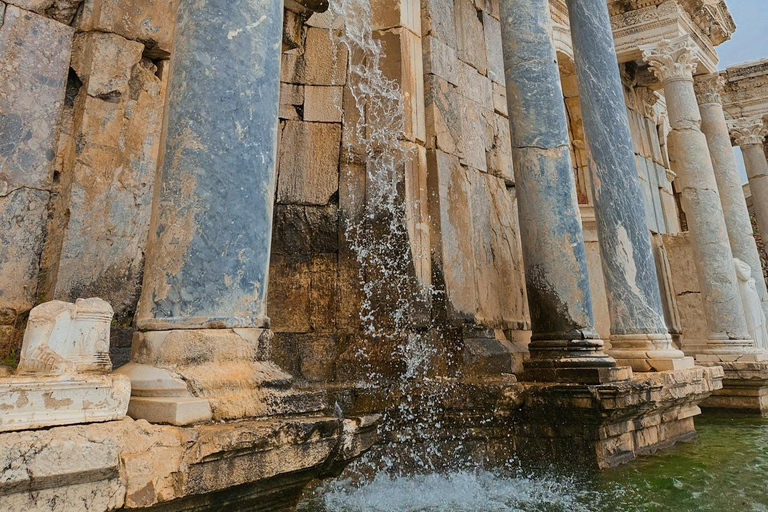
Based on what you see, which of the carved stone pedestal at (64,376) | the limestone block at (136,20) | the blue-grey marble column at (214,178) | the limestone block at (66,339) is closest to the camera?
the carved stone pedestal at (64,376)

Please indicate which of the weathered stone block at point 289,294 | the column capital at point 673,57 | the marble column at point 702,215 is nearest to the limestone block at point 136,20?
the weathered stone block at point 289,294

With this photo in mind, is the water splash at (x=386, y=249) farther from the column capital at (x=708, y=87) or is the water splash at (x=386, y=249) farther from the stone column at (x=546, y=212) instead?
the column capital at (x=708, y=87)

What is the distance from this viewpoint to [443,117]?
5.42m

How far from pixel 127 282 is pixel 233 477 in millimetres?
2158

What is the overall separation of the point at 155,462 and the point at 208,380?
1.37 feet

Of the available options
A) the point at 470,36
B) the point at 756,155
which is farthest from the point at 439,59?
the point at 756,155

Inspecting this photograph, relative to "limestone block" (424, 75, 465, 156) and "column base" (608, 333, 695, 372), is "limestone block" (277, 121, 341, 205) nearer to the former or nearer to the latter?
"limestone block" (424, 75, 465, 156)

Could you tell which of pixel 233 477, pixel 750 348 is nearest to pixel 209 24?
pixel 233 477

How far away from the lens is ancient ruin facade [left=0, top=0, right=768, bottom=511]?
2.07 meters

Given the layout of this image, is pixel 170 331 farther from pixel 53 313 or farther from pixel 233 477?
pixel 233 477

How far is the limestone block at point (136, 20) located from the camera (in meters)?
3.74

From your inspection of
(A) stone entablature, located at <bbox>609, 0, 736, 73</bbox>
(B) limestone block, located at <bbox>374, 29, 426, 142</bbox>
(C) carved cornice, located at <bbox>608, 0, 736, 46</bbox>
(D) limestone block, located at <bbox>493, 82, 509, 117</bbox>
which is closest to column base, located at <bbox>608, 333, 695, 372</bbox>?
(B) limestone block, located at <bbox>374, 29, 426, 142</bbox>

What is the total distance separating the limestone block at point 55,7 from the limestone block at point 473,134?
146 inches

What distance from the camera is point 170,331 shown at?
89.7 inches
